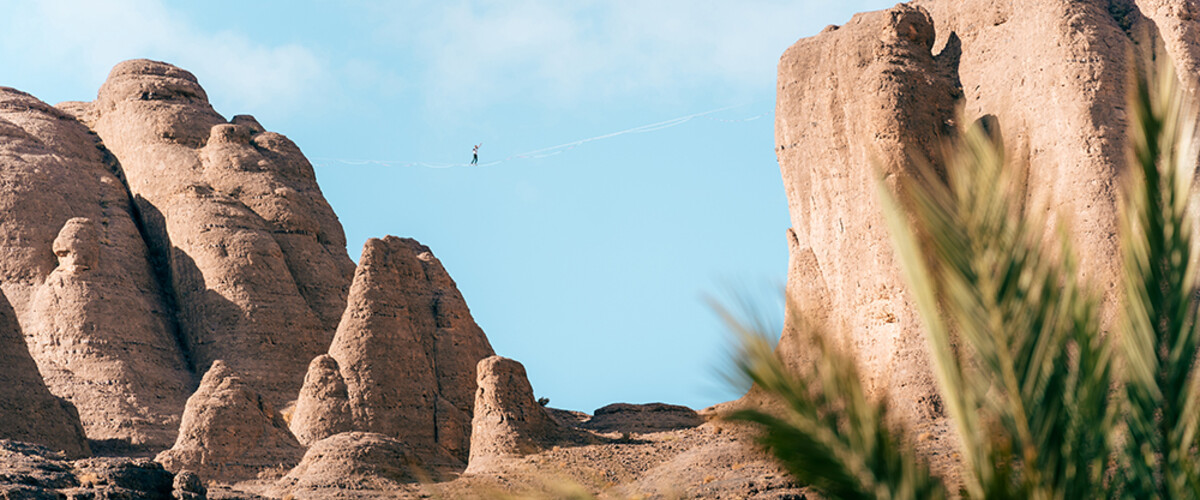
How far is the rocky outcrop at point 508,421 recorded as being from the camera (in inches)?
1174

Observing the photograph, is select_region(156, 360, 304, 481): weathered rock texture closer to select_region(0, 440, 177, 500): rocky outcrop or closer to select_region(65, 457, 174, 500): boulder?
select_region(0, 440, 177, 500): rocky outcrop

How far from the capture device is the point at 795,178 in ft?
111

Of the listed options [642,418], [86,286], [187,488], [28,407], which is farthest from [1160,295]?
[86,286]

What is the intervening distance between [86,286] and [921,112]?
26797mm

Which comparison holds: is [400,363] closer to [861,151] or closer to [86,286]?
[86,286]

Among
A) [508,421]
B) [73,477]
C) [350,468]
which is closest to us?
[73,477]

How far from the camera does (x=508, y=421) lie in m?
30.4

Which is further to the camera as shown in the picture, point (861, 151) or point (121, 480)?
point (861, 151)

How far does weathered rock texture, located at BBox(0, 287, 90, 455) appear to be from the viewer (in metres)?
29.7

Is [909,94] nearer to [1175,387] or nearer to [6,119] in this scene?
[1175,387]

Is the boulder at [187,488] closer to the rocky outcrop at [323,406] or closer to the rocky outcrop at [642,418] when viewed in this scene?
the rocky outcrop at [323,406]

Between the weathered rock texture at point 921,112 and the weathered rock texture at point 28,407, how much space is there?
17.6 m

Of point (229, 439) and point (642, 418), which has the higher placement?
point (642, 418)

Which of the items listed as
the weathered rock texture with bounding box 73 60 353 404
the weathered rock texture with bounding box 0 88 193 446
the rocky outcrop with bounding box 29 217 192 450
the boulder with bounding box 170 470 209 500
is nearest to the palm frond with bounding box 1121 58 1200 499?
the boulder with bounding box 170 470 209 500
